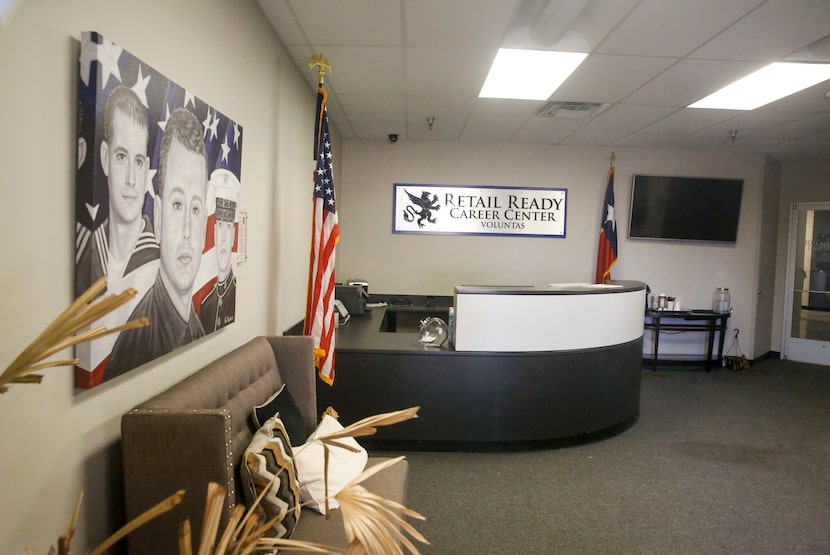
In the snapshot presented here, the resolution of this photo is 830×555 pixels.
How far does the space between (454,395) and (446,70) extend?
7.67ft

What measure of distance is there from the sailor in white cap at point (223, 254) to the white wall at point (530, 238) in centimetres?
341

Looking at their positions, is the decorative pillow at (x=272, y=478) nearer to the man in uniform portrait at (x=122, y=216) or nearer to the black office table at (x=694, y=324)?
the man in uniform portrait at (x=122, y=216)

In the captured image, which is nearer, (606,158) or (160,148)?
(160,148)

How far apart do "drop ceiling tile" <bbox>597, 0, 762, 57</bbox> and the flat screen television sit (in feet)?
9.65

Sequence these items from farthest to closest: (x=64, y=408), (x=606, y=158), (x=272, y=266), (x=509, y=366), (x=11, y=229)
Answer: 1. (x=606, y=158)
2. (x=509, y=366)
3. (x=272, y=266)
4. (x=64, y=408)
5. (x=11, y=229)

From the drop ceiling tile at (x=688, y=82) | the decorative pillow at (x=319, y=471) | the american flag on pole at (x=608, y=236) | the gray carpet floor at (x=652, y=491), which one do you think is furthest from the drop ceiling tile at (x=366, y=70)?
the american flag on pole at (x=608, y=236)

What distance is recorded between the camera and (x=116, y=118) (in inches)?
50.6

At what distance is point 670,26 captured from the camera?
2.63 metres

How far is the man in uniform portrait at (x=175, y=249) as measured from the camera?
146cm

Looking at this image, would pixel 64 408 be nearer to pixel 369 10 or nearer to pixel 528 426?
pixel 369 10

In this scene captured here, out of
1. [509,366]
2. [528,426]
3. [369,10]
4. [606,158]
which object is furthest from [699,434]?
[369,10]

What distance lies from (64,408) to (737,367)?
676 centimetres

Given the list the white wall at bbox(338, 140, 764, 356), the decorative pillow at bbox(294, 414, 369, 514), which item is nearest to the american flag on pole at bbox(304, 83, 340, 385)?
the decorative pillow at bbox(294, 414, 369, 514)

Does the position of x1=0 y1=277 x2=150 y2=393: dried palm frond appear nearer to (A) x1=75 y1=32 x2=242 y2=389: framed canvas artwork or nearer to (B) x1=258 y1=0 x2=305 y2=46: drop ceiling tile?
(A) x1=75 y1=32 x2=242 y2=389: framed canvas artwork
